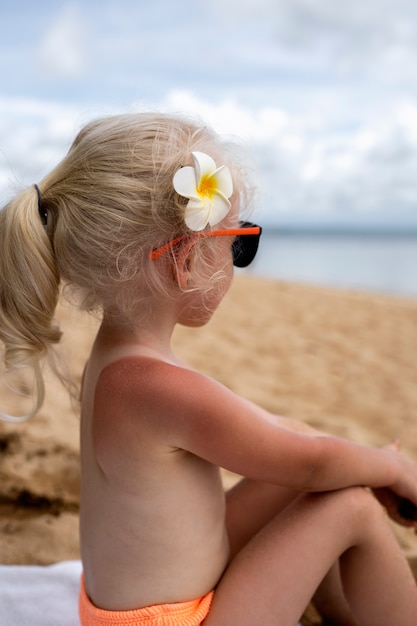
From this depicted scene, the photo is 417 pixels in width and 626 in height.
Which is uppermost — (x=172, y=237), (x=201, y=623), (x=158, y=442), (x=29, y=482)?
(x=172, y=237)

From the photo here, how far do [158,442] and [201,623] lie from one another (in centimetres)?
39

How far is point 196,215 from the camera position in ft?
4.14

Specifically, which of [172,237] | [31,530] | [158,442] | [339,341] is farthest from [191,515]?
[339,341]

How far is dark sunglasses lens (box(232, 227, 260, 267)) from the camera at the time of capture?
4.67 feet

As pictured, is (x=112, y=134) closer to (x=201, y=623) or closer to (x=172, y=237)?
(x=172, y=237)

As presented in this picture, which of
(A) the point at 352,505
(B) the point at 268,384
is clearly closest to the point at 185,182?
(A) the point at 352,505

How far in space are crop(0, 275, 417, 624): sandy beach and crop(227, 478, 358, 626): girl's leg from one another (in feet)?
1.14

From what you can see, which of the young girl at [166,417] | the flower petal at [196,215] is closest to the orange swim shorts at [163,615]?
the young girl at [166,417]

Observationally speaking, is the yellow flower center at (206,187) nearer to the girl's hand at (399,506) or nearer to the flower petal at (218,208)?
the flower petal at (218,208)

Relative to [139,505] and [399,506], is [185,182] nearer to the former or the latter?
[139,505]

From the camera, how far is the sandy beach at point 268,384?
7.18 ft

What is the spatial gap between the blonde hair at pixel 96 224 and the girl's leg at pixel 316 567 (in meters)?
0.51

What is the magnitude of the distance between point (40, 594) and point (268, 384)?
6.68ft

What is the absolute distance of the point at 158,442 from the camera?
128 cm
